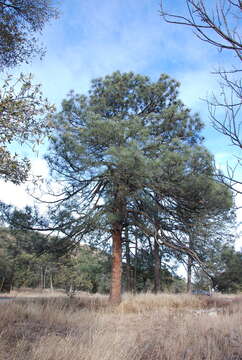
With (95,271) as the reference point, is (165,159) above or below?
above

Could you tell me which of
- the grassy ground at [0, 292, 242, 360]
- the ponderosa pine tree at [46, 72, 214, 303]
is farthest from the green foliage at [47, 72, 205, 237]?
the grassy ground at [0, 292, 242, 360]

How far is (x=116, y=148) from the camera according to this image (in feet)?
29.7

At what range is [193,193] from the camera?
32.7ft

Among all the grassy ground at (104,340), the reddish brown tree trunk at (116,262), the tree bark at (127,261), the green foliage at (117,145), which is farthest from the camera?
the tree bark at (127,261)

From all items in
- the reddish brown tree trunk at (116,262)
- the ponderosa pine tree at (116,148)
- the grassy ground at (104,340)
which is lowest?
the grassy ground at (104,340)

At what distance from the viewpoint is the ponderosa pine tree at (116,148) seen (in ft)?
30.8

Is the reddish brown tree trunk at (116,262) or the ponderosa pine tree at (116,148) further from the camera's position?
the reddish brown tree trunk at (116,262)

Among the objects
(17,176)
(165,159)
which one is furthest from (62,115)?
(17,176)

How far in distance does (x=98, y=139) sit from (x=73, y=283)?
7.06 metres

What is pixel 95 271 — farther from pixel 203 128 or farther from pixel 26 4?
pixel 26 4

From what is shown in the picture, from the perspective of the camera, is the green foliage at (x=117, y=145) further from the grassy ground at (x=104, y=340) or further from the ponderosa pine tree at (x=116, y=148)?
the grassy ground at (x=104, y=340)

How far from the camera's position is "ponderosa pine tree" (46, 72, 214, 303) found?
30.8 feet

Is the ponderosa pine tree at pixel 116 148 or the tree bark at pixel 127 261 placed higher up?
the ponderosa pine tree at pixel 116 148

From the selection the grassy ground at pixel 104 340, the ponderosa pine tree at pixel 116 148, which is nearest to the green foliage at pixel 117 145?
the ponderosa pine tree at pixel 116 148
